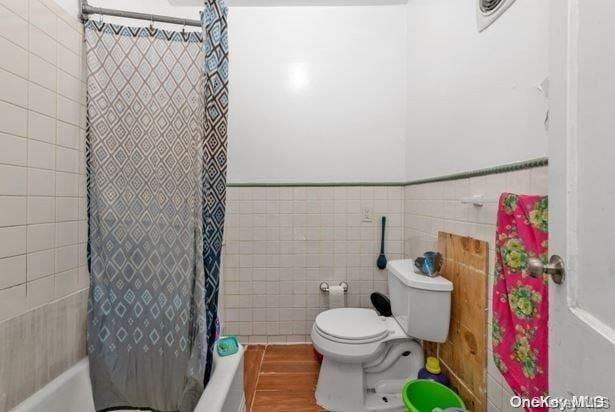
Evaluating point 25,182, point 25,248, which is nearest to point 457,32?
point 25,182

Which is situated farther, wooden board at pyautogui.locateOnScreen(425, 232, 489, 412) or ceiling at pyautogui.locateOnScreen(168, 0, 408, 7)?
ceiling at pyautogui.locateOnScreen(168, 0, 408, 7)

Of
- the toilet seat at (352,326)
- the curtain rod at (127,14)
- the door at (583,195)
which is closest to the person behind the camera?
the door at (583,195)

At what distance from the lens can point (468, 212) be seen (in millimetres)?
1254

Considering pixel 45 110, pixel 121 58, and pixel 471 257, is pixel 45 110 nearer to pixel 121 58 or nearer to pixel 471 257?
pixel 121 58

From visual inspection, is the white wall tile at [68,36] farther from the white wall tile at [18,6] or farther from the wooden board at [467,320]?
the wooden board at [467,320]

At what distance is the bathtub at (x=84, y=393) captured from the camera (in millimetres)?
919

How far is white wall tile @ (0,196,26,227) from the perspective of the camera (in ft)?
2.75

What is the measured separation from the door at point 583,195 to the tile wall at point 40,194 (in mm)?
1474

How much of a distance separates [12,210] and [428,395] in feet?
5.96

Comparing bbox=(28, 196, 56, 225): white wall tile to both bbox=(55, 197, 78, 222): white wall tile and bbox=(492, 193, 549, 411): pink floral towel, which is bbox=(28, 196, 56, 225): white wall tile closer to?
bbox=(55, 197, 78, 222): white wall tile

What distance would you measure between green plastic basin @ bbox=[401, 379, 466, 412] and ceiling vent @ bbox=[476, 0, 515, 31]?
1.61 metres

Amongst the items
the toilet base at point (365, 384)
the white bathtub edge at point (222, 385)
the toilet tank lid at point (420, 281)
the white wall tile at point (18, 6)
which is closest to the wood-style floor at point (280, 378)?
the toilet base at point (365, 384)

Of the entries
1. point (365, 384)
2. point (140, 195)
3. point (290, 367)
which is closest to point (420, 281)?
point (365, 384)

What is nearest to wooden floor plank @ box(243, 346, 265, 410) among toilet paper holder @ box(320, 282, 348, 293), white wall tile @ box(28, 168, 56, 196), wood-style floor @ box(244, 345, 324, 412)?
wood-style floor @ box(244, 345, 324, 412)
